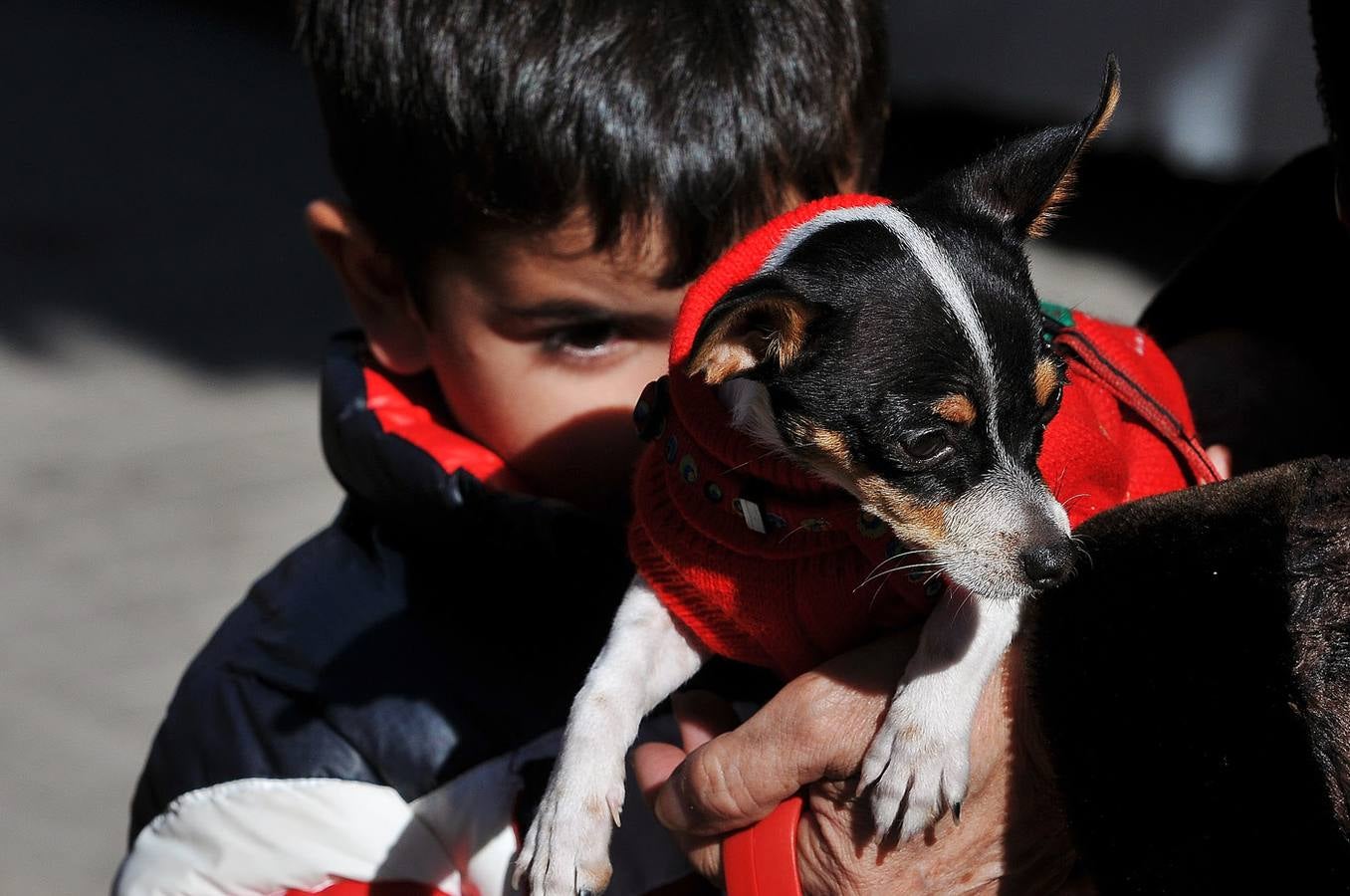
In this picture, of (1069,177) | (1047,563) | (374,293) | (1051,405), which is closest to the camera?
(1047,563)

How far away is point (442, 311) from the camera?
2180 millimetres

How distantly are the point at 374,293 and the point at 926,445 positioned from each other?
3.86ft

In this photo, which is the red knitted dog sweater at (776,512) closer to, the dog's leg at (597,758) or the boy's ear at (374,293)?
the dog's leg at (597,758)

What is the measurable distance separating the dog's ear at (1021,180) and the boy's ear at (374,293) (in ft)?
3.37

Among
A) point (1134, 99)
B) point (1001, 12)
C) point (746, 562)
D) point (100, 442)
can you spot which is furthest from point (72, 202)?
point (746, 562)

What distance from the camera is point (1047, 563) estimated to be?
4.65 ft

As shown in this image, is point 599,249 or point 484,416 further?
point 484,416

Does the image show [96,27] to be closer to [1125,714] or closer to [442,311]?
[442,311]

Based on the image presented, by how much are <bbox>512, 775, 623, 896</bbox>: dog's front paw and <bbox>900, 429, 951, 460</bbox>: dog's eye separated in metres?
0.52

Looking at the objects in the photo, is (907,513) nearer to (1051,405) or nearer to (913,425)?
(913,425)

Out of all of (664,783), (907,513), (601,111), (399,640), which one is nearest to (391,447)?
(399,640)

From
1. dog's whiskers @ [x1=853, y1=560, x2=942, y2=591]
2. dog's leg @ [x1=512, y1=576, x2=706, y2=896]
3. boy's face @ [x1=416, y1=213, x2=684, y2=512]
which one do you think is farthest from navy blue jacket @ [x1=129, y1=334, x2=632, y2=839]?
dog's whiskers @ [x1=853, y1=560, x2=942, y2=591]

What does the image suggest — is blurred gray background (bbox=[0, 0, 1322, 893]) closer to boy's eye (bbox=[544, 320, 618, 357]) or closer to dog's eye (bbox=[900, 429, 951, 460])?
boy's eye (bbox=[544, 320, 618, 357])

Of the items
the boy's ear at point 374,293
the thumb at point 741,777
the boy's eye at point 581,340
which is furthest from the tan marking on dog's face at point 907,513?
the boy's ear at point 374,293
